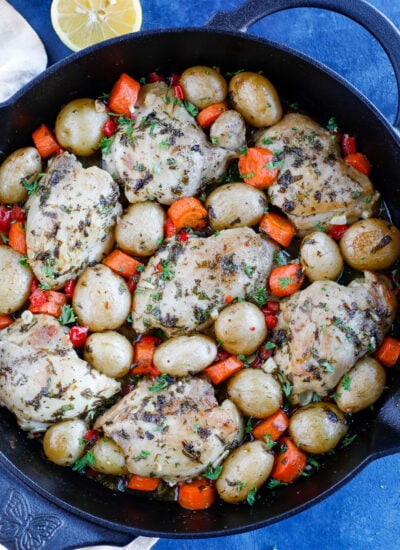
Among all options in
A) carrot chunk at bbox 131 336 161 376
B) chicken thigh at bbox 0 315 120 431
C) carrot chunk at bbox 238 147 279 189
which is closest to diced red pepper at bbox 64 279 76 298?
chicken thigh at bbox 0 315 120 431

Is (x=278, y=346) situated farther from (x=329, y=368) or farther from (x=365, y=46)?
(x=365, y=46)

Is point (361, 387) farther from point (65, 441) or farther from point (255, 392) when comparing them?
point (65, 441)

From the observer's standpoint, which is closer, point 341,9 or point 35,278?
point 341,9

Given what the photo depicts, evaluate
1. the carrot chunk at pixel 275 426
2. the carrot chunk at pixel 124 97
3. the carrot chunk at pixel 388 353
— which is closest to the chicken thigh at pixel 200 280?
the carrot chunk at pixel 275 426

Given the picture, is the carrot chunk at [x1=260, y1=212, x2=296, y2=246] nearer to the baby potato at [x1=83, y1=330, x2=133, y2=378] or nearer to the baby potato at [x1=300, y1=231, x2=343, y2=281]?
the baby potato at [x1=300, y1=231, x2=343, y2=281]

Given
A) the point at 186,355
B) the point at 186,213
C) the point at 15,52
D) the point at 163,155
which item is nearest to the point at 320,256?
the point at 186,213

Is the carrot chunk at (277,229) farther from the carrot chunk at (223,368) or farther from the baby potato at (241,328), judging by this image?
the carrot chunk at (223,368)

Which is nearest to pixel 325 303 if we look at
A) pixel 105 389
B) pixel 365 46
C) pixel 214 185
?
pixel 214 185
